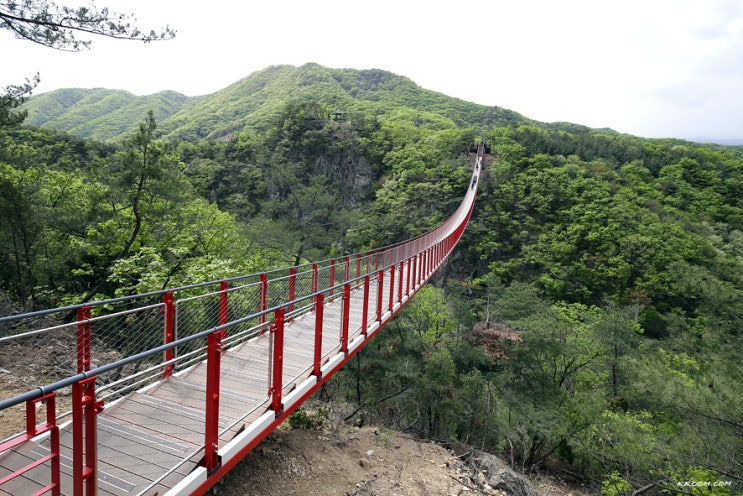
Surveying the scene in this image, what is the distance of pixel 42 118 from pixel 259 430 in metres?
82.2

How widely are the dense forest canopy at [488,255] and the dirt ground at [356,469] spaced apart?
3.53 m

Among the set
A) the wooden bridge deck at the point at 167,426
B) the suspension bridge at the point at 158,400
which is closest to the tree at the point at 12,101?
the suspension bridge at the point at 158,400

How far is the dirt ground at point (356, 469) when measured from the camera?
4109 millimetres

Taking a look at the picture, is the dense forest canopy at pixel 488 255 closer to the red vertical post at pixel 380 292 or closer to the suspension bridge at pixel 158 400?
the suspension bridge at pixel 158 400

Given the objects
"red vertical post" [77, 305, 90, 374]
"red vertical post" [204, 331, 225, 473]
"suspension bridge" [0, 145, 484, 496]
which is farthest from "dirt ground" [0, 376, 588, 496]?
"red vertical post" [204, 331, 225, 473]

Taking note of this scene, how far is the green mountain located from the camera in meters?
59.0

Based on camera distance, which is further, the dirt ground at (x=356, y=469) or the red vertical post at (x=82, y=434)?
the dirt ground at (x=356, y=469)

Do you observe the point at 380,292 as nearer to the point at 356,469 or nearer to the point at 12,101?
the point at 356,469

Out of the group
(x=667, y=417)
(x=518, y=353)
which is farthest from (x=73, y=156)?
(x=667, y=417)

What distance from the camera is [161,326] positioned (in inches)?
171

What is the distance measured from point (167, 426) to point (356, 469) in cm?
299

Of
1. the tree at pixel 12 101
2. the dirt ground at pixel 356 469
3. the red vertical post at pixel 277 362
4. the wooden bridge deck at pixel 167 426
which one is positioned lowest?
the dirt ground at pixel 356 469

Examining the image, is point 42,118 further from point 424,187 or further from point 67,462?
point 67,462

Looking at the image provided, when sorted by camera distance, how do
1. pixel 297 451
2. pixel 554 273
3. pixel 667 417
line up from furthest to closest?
pixel 554 273, pixel 667 417, pixel 297 451
